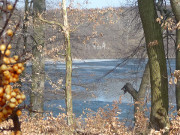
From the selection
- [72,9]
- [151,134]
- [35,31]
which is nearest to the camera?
[151,134]

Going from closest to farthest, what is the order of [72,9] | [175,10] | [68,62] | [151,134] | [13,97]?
1. [13,97]
2. [151,134]
3. [175,10]
4. [68,62]
5. [72,9]

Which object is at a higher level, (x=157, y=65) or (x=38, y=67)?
(x=157, y=65)

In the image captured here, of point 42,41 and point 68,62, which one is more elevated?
point 42,41

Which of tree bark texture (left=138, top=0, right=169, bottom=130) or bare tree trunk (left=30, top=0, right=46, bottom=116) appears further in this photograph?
bare tree trunk (left=30, top=0, right=46, bottom=116)

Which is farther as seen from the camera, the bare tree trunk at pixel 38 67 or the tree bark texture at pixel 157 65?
the bare tree trunk at pixel 38 67

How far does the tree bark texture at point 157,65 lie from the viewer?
19.2ft

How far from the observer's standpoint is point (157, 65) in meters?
5.85

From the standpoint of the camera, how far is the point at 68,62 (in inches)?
350

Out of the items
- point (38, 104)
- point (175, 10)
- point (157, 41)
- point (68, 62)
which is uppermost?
point (175, 10)

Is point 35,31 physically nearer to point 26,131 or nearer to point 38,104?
point 38,104

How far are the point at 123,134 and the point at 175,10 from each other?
3.20 m

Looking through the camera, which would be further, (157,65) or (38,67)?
(38,67)

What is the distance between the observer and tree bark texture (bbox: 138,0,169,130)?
584cm

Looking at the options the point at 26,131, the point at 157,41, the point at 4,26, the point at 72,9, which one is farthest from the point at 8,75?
the point at 72,9
